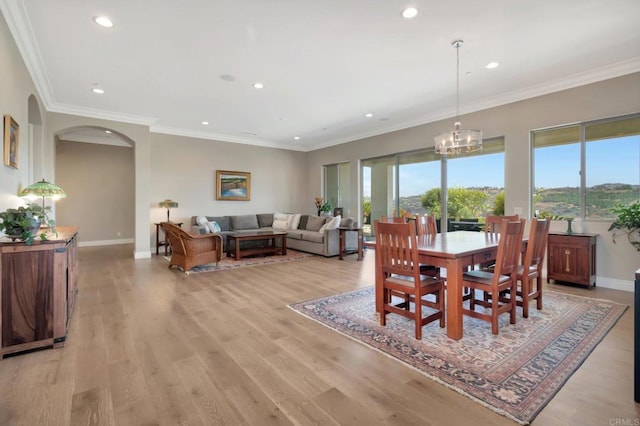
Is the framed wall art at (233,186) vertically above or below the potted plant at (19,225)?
above

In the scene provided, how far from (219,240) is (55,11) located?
3.64m

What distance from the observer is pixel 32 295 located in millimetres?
2432

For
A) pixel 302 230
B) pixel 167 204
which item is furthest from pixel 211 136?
pixel 302 230

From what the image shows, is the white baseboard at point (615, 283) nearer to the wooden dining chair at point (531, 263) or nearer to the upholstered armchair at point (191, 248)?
the wooden dining chair at point (531, 263)

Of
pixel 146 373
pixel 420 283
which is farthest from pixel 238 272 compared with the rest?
pixel 420 283

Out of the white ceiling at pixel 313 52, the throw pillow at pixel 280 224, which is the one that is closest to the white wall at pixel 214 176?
the throw pillow at pixel 280 224

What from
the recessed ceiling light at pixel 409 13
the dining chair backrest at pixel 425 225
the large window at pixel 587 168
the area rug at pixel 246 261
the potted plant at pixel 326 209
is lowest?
the area rug at pixel 246 261

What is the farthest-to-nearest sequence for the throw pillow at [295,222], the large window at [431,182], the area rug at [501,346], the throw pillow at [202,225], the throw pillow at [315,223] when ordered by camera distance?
the throw pillow at [295,222] < the throw pillow at [315,223] < the throw pillow at [202,225] < the large window at [431,182] < the area rug at [501,346]

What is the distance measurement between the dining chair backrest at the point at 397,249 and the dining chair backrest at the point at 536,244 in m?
1.15

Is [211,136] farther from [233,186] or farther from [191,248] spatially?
[191,248]

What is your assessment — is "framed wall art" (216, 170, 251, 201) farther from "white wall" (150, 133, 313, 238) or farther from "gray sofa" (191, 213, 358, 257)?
"gray sofa" (191, 213, 358, 257)

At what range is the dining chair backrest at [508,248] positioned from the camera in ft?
8.64

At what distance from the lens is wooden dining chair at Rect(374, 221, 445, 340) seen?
2.62 metres

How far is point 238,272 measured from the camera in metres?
5.21
